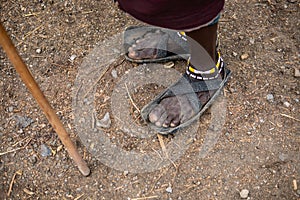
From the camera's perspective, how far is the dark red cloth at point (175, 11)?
1070 millimetres

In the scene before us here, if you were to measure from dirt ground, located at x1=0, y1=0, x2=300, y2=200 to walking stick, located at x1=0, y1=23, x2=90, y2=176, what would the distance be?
10 cm

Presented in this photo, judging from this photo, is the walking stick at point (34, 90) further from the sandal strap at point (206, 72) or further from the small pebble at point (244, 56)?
the small pebble at point (244, 56)

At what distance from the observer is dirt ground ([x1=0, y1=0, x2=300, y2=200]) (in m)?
1.44

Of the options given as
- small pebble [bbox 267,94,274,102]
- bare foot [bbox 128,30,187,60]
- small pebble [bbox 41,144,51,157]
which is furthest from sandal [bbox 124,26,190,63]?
small pebble [bbox 41,144,51,157]

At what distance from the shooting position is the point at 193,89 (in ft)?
5.08

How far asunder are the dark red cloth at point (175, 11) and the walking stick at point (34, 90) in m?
0.37

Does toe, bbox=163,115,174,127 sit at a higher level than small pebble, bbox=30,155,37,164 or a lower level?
higher

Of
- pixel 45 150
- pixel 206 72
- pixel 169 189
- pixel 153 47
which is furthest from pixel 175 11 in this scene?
pixel 45 150

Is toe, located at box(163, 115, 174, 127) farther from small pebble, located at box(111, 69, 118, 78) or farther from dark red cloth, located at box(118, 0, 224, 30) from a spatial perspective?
dark red cloth, located at box(118, 0, 224, 30)

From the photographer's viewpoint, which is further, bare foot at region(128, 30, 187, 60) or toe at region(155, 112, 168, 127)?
bare foot at region(128, 30, 187, 60)

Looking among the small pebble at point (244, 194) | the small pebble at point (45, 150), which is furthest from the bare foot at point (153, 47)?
the small pebble at point (244, 194)

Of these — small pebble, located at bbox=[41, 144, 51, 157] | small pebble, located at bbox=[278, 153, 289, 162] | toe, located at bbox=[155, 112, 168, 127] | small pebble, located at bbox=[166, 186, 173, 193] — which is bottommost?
small pebble, located at bbox=[166, 186, 173, 193]

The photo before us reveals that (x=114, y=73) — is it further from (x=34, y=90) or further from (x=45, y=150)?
(x=34, y=90)

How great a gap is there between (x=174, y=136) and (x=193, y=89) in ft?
0.69
